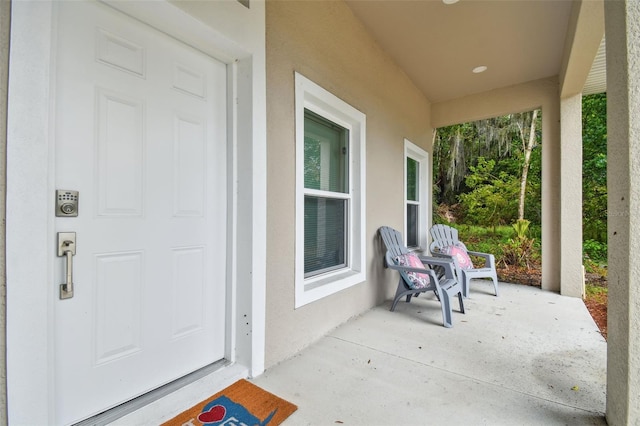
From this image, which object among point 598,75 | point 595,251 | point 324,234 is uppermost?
point 598,75

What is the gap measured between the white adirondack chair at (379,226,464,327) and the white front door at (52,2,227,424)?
1.88 metres

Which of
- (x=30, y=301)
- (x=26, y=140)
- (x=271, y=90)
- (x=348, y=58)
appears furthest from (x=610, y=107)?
(x=30, y=301)

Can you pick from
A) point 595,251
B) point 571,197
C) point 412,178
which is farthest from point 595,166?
point 412,178

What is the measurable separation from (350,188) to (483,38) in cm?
229

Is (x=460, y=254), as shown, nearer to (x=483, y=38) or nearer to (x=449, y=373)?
(x=449, y=373)

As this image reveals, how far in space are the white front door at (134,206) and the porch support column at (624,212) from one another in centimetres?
203

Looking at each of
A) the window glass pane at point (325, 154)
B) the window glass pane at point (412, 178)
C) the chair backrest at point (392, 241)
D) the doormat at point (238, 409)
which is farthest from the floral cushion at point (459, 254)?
the doormat at point (238, 409)

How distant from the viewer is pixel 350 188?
114 inches

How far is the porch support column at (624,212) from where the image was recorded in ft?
3.92

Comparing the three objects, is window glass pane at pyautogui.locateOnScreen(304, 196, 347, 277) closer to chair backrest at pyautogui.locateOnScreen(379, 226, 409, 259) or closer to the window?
chair backrest at pyautogui.locateOnScreen(379, 226, 409, 259)

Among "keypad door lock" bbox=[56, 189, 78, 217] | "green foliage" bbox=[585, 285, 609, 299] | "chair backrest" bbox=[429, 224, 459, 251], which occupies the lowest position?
"green foliage" bbox=[585, 285, 609, 299]

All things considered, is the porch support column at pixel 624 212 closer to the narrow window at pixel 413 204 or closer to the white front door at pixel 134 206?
the white front door at pixel 134 206

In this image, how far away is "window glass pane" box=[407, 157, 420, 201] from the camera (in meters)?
4.49

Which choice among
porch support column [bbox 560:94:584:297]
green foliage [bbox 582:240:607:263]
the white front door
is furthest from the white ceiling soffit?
the white front door
